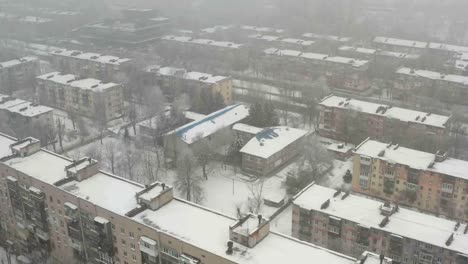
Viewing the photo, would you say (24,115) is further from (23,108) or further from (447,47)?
(447,47)

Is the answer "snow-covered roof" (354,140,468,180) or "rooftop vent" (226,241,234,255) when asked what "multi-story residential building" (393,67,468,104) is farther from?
"rooftop vent" (226,241,234,255)

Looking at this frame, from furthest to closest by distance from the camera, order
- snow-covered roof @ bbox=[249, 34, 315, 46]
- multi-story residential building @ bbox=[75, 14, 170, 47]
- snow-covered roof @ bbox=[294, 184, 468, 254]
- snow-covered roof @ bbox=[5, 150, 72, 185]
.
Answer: multi-story residential building @ bbox=[75, 14, 170, 47]
snow-covered roof @ bbox=[249, 34, 315, 46]
snow-covered roof @ bbox=[5, 150, 72, 185]
snow-covered roof @ bbox=[294, 184, 468, 254]

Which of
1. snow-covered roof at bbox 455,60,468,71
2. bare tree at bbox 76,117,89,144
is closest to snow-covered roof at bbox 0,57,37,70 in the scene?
bare tree at bbox 76,117,89,144

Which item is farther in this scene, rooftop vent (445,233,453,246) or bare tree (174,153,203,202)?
bare tree (174,153,203,202)

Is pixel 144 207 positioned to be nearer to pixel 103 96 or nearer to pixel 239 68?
pixel 103 96

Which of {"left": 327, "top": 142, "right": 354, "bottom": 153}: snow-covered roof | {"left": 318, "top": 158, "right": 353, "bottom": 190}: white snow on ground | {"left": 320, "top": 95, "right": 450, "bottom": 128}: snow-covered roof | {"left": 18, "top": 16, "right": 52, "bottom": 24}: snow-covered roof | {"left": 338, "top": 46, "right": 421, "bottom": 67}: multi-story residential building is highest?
{"left": 18, "top": 16, "right": 52, "bottom": 24}: snow-covered roof

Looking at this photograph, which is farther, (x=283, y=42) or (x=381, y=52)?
(x=283, y=42)

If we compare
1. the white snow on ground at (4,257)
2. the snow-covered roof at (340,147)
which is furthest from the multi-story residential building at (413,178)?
the white snow on ground at (4,257)

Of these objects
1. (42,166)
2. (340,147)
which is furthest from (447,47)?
(42,166)

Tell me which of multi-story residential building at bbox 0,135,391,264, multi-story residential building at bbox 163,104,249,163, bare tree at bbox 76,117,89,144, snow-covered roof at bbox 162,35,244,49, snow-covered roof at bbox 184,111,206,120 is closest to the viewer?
multi-story residential building at bbox 0,135,391,264
